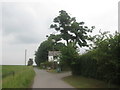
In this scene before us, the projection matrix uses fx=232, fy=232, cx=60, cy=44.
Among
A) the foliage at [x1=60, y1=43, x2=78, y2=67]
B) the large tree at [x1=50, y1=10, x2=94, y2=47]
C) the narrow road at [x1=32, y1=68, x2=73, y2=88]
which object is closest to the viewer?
the narrow road at [x1=32, y1=68, x2=73, y2=88]

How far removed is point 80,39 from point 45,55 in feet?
141

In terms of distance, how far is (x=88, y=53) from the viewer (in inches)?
995

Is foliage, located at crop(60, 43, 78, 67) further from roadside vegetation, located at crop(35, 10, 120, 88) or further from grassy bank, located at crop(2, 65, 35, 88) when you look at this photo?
grassy bank, located at crop(2, 65, 35, 88)

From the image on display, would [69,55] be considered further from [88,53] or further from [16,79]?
[16,79]

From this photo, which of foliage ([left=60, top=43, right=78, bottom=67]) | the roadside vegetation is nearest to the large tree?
the roadside vegetation

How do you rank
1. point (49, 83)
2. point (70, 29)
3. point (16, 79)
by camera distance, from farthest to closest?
point (70, 29)
point (49, 83)
point (16, 79)

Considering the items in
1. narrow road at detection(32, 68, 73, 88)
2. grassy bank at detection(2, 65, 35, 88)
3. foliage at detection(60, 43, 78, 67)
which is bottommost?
narrow road at detection(32, 68, 73, 88)

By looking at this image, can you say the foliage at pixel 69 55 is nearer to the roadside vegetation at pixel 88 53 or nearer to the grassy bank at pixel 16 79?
the roadside vegetation at pixel 88 53

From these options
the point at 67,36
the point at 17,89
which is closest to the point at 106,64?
the point at 17,89

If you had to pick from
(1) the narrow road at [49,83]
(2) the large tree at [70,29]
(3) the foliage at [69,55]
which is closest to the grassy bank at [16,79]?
(1) the narrow road at [49,83]

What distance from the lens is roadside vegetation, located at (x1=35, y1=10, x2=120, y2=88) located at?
48.5 ft

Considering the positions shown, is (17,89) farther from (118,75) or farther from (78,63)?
(78,63)

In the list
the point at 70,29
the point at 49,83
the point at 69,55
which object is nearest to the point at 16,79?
the point at 49,83

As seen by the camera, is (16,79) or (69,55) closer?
(16,79)
